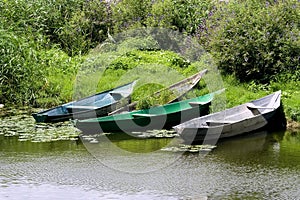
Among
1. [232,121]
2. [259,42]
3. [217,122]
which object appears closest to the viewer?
[217,122]

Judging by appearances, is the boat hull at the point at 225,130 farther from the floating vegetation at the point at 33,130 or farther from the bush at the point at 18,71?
the bush at the point at 18,71

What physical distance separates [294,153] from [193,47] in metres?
5.34

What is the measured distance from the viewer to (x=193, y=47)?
52.1 ft

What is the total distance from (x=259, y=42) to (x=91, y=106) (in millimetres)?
3620

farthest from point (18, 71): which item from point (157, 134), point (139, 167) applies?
point (139, 167)

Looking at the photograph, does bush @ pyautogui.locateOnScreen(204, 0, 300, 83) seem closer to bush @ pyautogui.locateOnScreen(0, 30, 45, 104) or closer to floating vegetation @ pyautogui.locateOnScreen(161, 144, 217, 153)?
floating vegetation @ pyautogui.locateOnScreen(161, 144, 217, 153)

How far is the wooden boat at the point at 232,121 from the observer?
11680mm

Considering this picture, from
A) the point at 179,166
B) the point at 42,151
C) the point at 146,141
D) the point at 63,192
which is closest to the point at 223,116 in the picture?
the point at 146,141

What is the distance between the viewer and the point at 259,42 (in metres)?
14.3

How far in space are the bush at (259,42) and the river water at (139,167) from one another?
2.35 metres

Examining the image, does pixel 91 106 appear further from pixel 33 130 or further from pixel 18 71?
pixel 18 71

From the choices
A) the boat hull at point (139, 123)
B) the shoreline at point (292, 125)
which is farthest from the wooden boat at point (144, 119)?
the shoreline at point (292, 125)

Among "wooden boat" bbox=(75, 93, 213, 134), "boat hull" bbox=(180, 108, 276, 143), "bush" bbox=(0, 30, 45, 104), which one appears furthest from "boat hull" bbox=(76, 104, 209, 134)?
"bush" bbox=(0, 30, 45, 104)

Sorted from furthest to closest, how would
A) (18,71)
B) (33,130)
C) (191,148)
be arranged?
1. (18,71)
2. (33,130)
3. (191,148)
